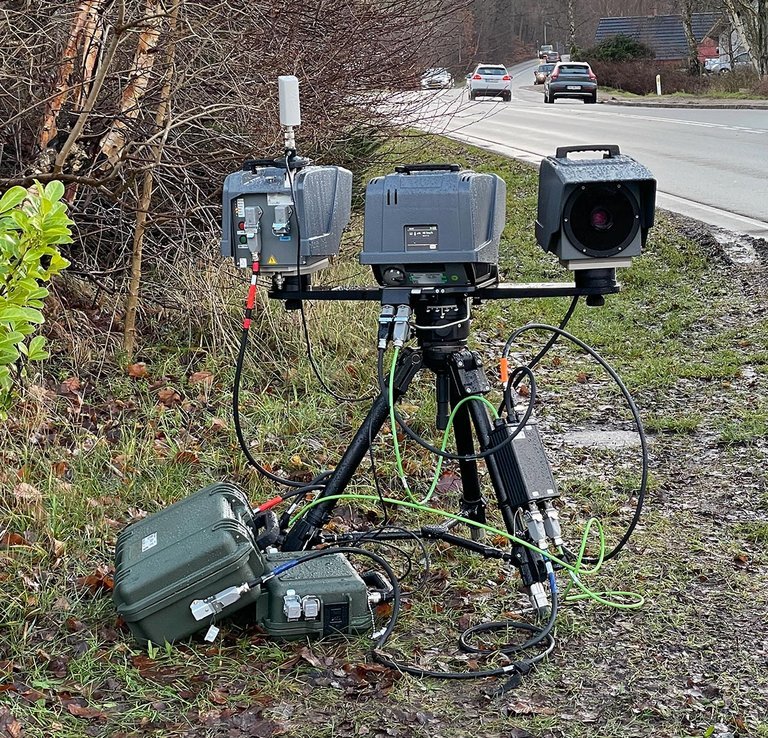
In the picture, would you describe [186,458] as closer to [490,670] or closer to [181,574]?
[181,574]

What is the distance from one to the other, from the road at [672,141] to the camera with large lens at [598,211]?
540cm

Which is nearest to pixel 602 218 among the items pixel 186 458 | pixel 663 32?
pixel 186 458

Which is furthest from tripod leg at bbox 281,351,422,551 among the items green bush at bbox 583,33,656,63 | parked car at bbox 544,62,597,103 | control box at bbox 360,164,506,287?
green bush at bbox 583,33,656,63

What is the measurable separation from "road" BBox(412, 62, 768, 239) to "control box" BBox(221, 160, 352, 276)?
17.4 ft

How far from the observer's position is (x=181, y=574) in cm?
349

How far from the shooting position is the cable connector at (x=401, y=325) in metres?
3.45

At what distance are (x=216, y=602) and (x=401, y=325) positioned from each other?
110 cm

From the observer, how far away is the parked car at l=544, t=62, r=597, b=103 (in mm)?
36406

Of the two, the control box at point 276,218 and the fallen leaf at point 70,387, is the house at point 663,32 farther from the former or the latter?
the control box at point 276,218

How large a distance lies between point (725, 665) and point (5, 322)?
2.51 metres

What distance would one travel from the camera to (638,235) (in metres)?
3.41

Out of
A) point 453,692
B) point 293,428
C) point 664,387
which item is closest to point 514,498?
→ point 453,692

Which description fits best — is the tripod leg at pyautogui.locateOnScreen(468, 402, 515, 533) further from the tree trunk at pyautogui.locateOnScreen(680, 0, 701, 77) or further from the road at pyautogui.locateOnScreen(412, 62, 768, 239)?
the tree trunk at pyautogui.locateOnScreen(680, 0, 701, 77)

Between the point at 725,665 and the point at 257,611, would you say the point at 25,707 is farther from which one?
the point at 725,665
